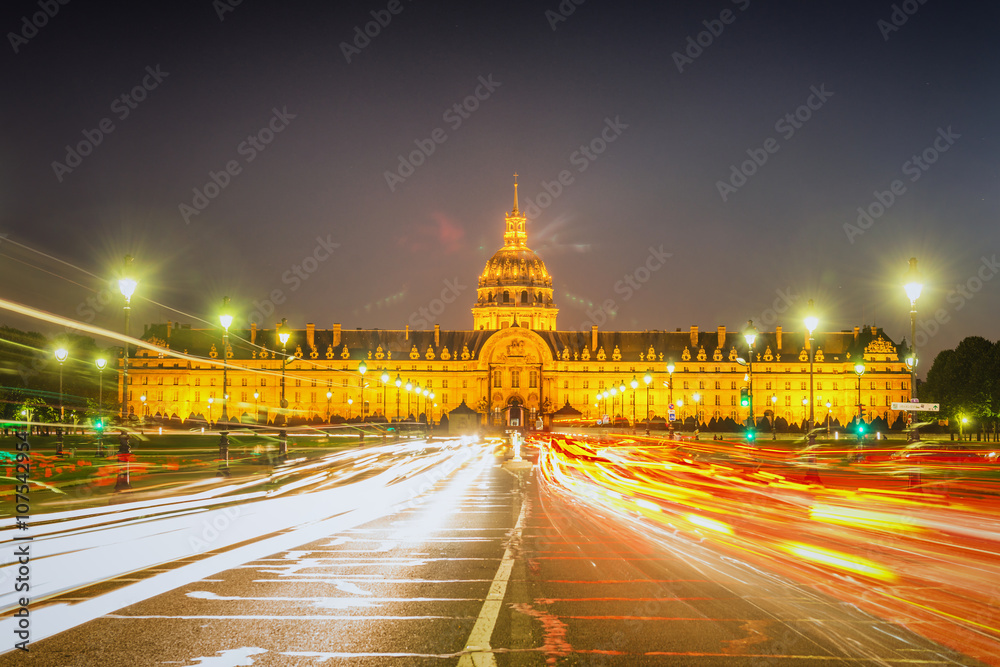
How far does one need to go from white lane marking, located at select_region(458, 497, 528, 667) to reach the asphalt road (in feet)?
0.09

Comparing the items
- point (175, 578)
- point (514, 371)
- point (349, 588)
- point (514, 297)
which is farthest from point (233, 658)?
point (514, 297)

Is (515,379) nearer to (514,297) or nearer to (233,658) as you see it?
(514,297)

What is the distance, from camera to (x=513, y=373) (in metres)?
156

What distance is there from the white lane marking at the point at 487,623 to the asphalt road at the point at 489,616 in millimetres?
27

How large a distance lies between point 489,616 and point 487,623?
330 millimetres

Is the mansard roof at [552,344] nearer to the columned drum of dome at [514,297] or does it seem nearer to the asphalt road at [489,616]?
the columned drum of dome at [514,297]

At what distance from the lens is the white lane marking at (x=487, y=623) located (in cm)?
760

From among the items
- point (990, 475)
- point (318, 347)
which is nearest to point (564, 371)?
point (318, 347)

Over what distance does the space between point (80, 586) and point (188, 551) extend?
304cm

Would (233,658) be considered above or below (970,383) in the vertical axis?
below

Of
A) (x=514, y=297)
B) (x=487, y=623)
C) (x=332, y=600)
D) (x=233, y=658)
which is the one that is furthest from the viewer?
(x=514, y=297)

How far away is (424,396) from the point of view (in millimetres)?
158000

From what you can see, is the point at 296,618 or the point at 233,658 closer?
the point at 233,658

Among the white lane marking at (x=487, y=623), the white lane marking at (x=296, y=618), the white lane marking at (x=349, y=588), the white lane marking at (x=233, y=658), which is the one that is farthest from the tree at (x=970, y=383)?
the white lane marking at (x=233, y=658)
